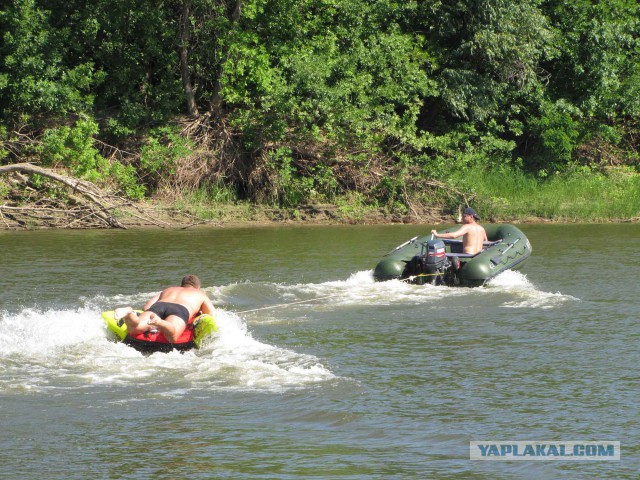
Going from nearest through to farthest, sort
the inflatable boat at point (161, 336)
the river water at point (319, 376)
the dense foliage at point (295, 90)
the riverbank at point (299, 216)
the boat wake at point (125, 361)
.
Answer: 1. the river water at point (319, 376)
2. the boat wake at point (125, 361)
3. the inflatable boat at point (161, 336)
4. the riverbank at point (299, 216)
5. the dense foliage at point (295, 90)

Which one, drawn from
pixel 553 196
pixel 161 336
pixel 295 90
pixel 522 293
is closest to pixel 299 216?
pixel 295 90

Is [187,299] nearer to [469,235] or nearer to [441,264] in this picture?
[441,264]

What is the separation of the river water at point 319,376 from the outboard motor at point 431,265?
248mm

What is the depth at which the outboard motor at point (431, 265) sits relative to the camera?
47.7 ft

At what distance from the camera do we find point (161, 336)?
9.84 m

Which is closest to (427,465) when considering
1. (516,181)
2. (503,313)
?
(503,313)

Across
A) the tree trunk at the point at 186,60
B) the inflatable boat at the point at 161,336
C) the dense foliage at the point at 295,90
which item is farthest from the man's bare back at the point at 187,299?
the tree trunk at the point at 186,60

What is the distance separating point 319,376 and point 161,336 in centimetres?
173

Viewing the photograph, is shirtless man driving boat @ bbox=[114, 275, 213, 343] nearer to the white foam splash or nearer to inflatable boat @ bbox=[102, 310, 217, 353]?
inflatable boat @ bbox=[102, 310, 217, 353]

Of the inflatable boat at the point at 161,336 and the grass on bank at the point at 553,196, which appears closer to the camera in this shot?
the inflatable boat at the point at 161,336

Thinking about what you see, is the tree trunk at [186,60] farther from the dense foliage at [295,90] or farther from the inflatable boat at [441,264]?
the inflatable boat at [441,264]

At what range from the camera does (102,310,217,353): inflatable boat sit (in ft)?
32.2

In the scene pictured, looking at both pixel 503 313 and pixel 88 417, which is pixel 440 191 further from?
pixel 88 417

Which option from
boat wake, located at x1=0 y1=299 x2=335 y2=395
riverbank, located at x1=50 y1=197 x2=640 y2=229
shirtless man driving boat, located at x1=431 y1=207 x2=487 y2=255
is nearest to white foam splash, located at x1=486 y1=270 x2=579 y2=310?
shirtless man driving boat, located at x1=431 y1=207 x2=487 y2=255
